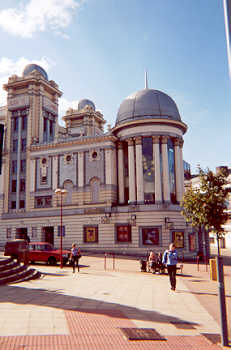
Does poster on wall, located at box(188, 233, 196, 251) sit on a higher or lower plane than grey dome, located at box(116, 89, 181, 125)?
lower

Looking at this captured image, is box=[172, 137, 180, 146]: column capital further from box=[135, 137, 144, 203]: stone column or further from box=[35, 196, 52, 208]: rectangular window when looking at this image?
box=[35, 196, 52, 208]: rectangular window

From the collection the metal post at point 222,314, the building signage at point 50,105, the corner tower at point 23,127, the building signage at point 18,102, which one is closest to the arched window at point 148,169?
the corner tower at point 23,127

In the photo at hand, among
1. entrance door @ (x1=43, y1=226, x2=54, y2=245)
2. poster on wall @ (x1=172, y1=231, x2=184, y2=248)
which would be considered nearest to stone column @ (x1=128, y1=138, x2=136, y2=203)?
poster on wall @ (x1=172, y1=231, x2=184, y2=248)

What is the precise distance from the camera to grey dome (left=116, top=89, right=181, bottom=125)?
3969 centimetres

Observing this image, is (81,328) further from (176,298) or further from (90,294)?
(176,298)

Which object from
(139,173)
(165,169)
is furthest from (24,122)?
(165,169)

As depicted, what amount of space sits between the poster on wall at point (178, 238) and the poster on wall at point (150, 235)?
6.53 feet

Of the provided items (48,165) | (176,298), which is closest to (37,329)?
(176,298)

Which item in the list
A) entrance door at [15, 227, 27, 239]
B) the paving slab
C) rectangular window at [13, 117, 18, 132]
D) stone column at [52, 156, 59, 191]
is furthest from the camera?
rectangular window at [13, 117, 18, 132]

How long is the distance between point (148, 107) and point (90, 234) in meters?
18.7

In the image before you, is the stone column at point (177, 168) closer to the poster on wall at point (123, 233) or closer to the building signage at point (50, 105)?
the poster on wall at point (123, 233)

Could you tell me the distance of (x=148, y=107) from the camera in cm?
3991

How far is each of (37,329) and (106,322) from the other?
1.86m

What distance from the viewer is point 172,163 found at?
39.9 m
